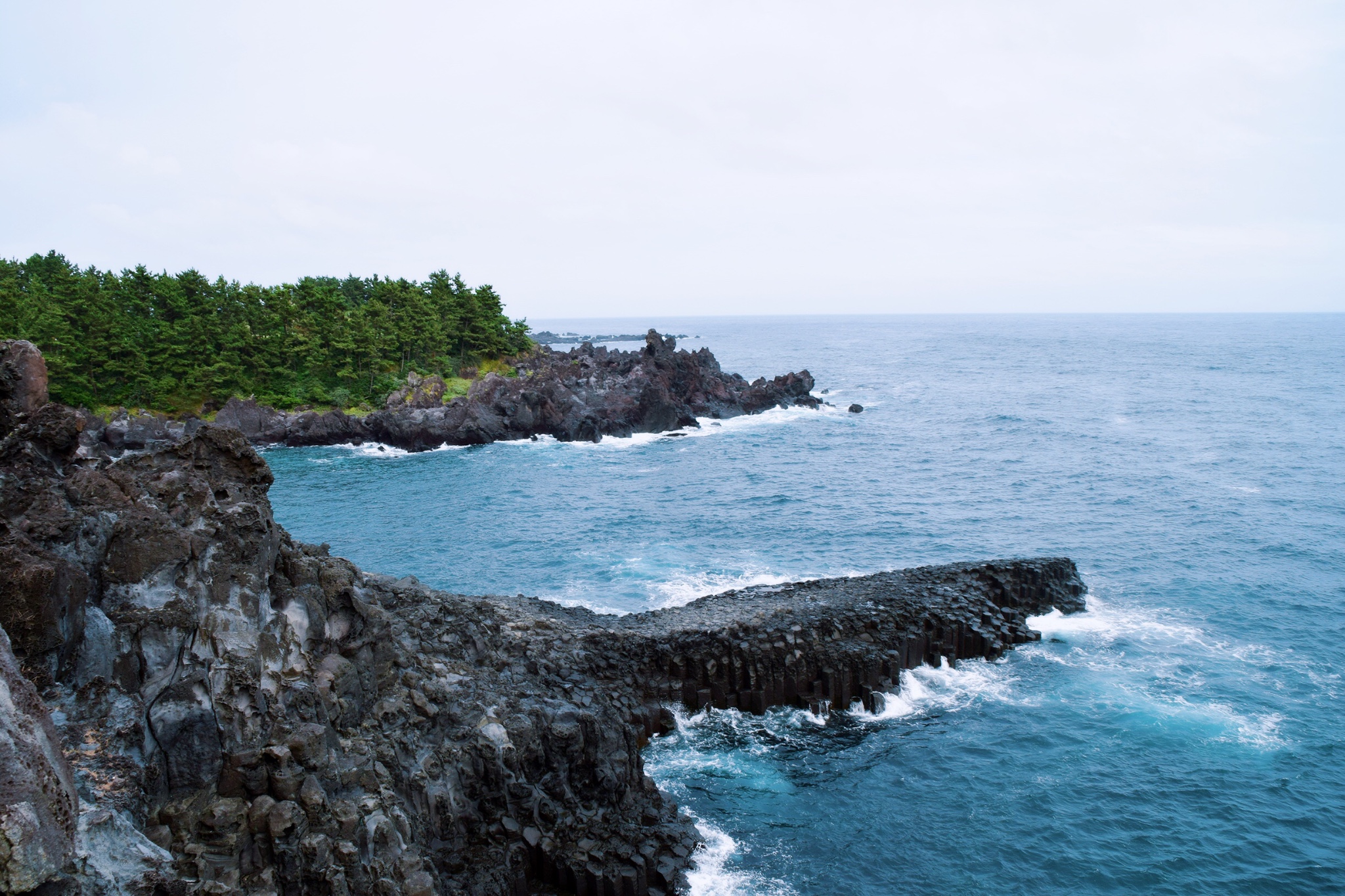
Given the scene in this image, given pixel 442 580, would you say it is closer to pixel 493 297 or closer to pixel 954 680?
pixel 954 680

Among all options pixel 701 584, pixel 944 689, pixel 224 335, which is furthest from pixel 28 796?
pixel 224 335

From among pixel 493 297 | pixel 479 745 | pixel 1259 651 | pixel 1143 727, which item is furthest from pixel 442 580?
pixel 493 297

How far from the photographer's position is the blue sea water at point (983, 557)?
77.0ft

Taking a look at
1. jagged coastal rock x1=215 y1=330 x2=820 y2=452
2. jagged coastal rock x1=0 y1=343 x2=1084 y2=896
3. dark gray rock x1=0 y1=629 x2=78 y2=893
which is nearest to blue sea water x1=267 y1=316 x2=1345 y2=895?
jagged coastal rock x1=215 y1=330 x2=820 y2=452

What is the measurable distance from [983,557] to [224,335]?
82.6 metres

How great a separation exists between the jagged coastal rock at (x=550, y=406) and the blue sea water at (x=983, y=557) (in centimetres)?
383

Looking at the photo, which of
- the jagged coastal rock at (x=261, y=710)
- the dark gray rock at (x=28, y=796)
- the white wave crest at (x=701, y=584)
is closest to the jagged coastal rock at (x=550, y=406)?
the white wave crest at (x=701, y=584)

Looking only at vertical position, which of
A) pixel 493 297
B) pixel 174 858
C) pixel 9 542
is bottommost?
pixel 174 858

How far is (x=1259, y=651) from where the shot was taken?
35281mm

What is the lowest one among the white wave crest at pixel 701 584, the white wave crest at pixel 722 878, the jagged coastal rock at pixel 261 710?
the white wave crest at pixel 722 878

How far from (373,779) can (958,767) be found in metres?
19.7

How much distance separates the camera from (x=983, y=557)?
46.5 meters

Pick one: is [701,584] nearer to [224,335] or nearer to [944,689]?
[944,689]

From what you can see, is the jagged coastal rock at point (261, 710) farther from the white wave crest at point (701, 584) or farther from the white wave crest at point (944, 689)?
the white wave crest at point (701, 584)
